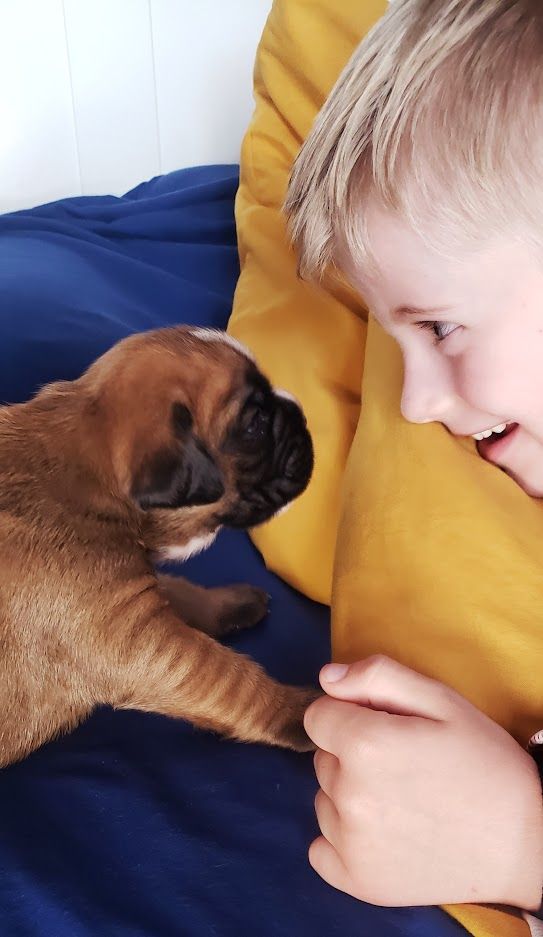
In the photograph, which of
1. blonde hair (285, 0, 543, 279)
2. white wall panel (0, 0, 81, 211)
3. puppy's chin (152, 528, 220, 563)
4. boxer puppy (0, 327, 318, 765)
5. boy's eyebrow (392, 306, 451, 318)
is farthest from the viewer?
white wall panel (0, 0, 81, 211)

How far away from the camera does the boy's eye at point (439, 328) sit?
2.74 feet

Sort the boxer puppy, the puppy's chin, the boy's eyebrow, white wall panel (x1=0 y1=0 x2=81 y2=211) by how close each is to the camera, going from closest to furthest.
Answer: the boy's eyebrow, the boxer puppy, the puppy's chin, white wall panel (x1=0 y1=0 x2=81 y2=211)

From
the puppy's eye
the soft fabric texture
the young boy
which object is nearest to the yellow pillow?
the soft fabric texture

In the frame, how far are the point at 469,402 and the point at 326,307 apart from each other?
0.44 metres

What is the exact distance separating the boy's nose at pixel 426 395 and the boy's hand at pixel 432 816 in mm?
343

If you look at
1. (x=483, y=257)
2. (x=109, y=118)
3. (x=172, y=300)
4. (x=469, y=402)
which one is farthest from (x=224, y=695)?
(x=109, y=118)

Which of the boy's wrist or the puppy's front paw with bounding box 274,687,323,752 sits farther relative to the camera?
the puppy's front paw with bounding box 274,687,323,752

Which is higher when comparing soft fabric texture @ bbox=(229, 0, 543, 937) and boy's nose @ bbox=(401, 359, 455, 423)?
boy's nose @ bbox=(401, 359, 455, 423)

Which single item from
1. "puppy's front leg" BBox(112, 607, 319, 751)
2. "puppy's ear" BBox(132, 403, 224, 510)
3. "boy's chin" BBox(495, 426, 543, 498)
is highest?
"puppy's ear" BBox(132, 403, 224, 510)

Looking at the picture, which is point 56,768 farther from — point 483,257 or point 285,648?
point 483,257

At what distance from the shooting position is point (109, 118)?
232 cm

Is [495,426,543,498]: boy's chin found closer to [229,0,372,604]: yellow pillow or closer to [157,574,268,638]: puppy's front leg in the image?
[229,0,372,604]: yellow pillow

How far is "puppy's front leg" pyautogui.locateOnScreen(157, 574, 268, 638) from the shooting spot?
3.63 feet

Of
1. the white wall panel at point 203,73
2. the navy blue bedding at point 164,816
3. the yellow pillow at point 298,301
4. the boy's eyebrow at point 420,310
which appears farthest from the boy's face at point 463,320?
the white wall panel at point 203,73
